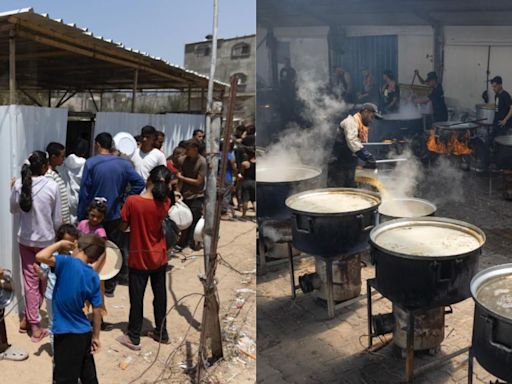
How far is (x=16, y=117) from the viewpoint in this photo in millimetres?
3781

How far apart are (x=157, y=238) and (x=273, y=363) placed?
218cm

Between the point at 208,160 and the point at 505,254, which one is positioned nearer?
the point at 505,254

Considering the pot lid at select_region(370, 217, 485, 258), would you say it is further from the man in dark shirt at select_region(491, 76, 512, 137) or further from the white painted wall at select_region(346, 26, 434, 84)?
the white painted wall at select_region(346, 26, 434, 84)

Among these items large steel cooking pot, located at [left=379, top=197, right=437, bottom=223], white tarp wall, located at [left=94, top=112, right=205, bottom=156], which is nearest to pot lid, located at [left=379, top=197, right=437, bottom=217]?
large steel cooking pot, located at [left=379, top=197, right=437, bottom=223]

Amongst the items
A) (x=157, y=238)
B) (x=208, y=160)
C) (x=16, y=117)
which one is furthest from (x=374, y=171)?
(x=16, y=117)

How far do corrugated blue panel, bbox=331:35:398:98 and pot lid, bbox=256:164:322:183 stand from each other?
→ 23 centimetres

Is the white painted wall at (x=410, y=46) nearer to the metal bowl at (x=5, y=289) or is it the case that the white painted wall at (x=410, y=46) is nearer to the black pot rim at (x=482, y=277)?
the black pot rim at (x=482, y=277)

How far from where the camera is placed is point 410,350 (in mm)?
1356

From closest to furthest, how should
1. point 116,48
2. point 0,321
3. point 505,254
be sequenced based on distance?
point 505,254 → point 0,321 → point 116,48

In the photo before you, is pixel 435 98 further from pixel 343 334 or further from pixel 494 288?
pixel 343 334

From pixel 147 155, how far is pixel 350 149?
155 inches

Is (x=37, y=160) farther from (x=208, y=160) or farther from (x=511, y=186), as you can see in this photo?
(x=511, y=186)

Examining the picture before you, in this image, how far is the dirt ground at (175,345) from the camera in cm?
327

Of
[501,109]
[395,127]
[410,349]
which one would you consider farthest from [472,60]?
[410,349]
